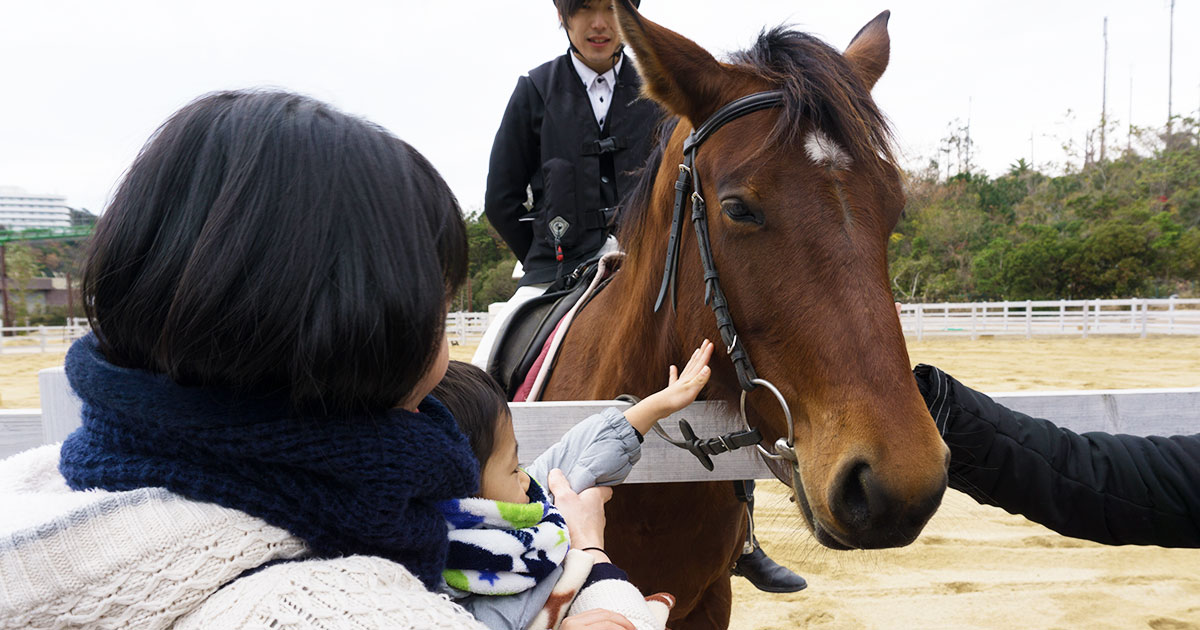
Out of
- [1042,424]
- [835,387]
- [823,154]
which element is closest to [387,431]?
[835,387]

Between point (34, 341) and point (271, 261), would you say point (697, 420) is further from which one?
point (34, 341)

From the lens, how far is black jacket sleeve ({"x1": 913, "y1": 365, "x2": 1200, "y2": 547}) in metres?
1.67

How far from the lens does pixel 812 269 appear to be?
1.49m

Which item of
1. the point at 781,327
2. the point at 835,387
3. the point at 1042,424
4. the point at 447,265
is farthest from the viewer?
the point at 1042,424

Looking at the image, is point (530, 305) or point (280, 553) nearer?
point (280, 553)

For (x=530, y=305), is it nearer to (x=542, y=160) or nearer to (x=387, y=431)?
(x=542, y=160)

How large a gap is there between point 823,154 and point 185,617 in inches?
56.2

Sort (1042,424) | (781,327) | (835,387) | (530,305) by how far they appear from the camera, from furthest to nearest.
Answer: (530,305) < (1042,424) < (781,327) < (835,387)

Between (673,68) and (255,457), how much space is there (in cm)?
142

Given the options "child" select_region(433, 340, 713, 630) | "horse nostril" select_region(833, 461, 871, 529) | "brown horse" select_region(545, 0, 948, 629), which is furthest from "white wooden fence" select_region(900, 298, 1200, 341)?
"child" select_region(433, 340, 713, 630)

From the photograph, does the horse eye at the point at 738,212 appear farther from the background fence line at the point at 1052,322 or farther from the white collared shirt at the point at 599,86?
the background fence line at the point at 1052,322

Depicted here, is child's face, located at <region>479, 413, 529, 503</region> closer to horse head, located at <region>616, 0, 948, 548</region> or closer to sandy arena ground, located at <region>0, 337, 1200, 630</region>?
horse head, located at <region>616, 0, 948, 548</region>

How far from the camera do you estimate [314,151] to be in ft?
2.33

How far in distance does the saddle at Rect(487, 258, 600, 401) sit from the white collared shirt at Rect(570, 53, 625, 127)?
64cm
